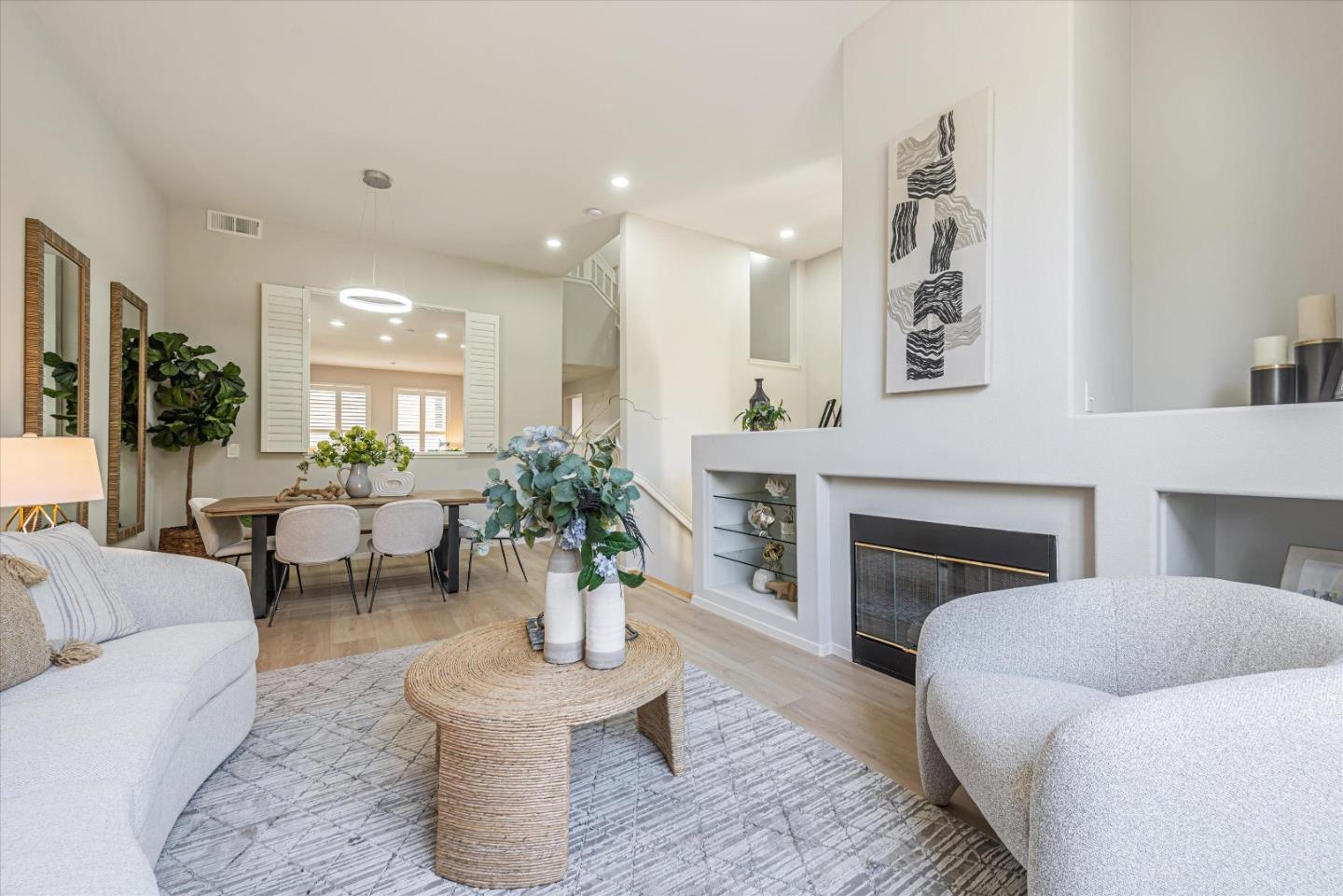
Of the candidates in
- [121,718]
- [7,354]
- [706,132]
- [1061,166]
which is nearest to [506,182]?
[706,132]

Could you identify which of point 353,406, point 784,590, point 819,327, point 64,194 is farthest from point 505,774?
point 819,327

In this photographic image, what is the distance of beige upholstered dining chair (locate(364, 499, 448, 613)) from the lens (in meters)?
3.61

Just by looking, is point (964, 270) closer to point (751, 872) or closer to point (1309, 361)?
point (1309, 361)

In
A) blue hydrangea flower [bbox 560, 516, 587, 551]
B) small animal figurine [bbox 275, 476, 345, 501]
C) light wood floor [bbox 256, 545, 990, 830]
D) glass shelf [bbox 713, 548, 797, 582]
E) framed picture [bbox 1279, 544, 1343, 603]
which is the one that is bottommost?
light wood floor [bbox 256, 545, 990, 830]

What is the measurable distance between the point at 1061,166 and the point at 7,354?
4335mm

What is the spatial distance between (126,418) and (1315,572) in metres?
6.08

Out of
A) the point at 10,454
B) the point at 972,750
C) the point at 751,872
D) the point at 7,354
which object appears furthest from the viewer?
the point at 7,354

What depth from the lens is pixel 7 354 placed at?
93.3 inches

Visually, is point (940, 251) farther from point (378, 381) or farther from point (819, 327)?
point (378, 381)

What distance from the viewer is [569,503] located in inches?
59.9

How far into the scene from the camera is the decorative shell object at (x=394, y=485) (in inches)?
169

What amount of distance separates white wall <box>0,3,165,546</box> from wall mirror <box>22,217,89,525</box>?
0.04m

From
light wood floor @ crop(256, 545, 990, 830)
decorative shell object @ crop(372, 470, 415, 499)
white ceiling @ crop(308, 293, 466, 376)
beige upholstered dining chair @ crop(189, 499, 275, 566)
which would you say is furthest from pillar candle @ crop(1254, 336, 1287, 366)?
white ceiling @ crop(308, 293, 466, 376)

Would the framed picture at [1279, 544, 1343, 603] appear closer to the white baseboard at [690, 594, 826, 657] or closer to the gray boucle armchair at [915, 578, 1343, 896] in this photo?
the gray boucle armchair at [915, 578, 1343, 896]
